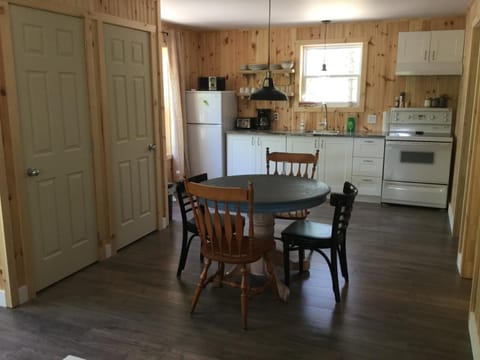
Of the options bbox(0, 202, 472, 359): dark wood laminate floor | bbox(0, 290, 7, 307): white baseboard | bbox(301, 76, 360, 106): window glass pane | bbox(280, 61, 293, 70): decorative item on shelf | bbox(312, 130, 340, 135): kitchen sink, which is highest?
bbox(280, 61, 293, 70): decorative item on shelf

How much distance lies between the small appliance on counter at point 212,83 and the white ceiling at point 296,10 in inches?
30.8

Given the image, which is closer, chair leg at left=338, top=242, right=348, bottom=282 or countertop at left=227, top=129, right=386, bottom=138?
chair leg at left=338, top=242, right=348, bottom=282

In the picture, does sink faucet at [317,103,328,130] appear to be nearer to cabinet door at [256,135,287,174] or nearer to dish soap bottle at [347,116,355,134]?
dish soap bottle at [347,116,355,134]

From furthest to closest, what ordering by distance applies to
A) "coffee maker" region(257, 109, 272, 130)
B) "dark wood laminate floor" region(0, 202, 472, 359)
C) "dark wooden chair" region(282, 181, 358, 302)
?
"coffee maker" region(257, 109, 272, 130)
"dark wooden chair" region(282, 181, 358, 302)
"dark wood laminate floor" region(0, 202, 472, 359)

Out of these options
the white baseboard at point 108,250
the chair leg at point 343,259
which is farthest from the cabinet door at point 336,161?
the white baseboard at point 108,250

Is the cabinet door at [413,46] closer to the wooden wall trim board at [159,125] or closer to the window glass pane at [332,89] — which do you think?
the window glass pane at [332,89]

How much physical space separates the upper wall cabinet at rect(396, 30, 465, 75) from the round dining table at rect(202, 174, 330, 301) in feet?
9.03

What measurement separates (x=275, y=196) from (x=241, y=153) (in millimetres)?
3283

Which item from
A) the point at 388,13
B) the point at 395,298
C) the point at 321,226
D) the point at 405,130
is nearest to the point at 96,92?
the point at 321,226

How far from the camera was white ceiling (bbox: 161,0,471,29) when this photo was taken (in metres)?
4.41

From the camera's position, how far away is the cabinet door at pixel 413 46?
17.0ft

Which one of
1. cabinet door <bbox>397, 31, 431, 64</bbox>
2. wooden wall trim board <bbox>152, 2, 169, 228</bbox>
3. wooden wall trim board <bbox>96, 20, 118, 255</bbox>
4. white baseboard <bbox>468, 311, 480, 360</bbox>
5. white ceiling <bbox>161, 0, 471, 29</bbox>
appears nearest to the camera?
white baseboard <bbox>468, 311, 480, 360</bbox>

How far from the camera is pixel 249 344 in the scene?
8.05ft

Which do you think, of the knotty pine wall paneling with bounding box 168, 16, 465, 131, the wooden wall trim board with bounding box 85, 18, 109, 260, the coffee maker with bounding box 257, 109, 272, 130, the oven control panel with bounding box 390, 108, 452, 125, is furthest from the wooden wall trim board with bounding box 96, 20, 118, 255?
the oven control panel with bounding box 390, 108, 452, 125
